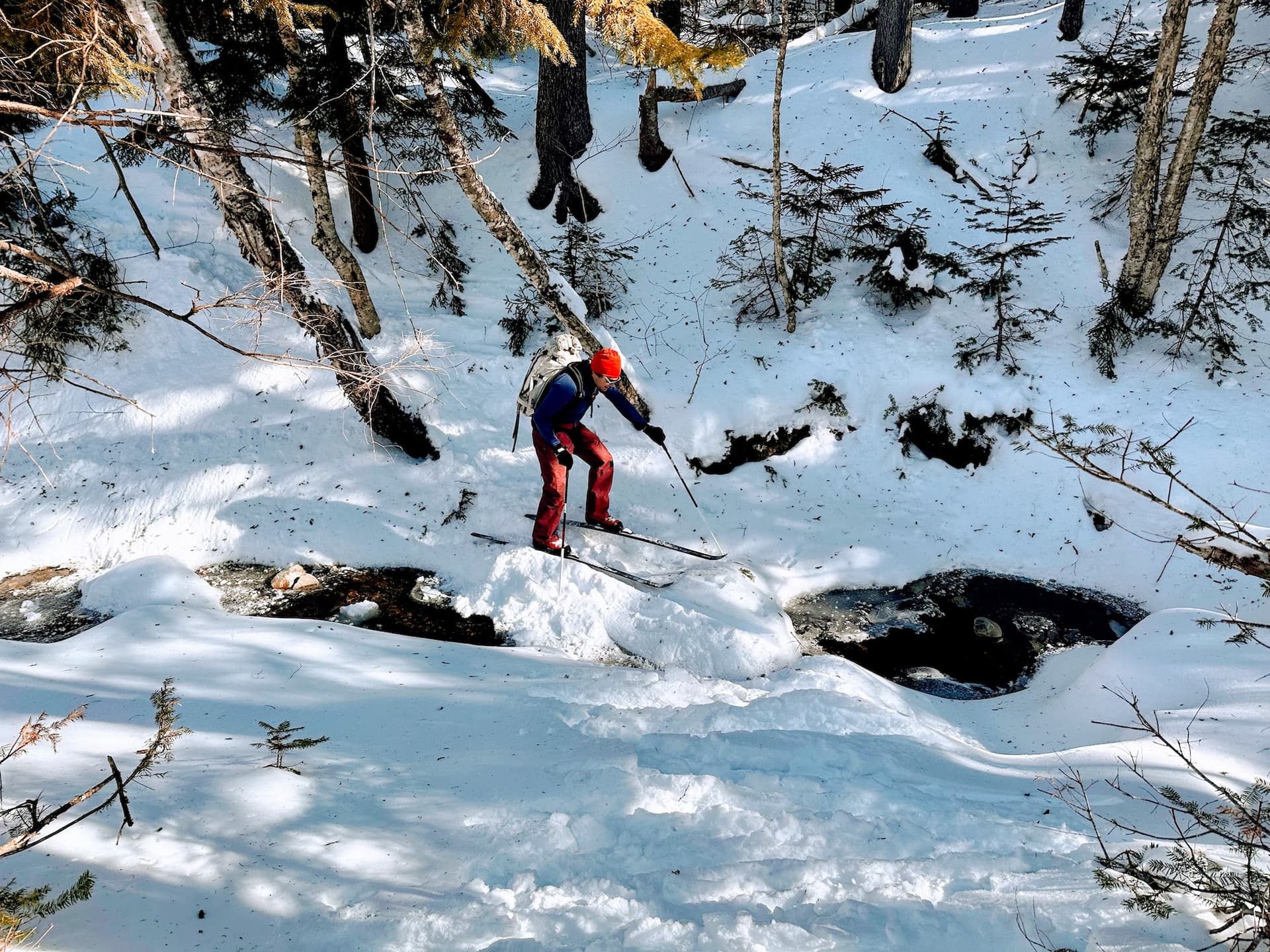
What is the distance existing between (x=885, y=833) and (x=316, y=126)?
31.9 ft

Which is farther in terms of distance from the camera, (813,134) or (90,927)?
(813,134)

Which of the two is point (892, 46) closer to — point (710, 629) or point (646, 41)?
point (646, 41)

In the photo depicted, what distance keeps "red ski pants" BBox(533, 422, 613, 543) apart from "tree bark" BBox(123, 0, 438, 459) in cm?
175

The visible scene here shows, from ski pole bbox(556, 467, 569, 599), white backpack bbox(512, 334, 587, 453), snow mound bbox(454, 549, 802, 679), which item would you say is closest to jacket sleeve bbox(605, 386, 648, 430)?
white backpack bbox(512, 334, 587, 453)

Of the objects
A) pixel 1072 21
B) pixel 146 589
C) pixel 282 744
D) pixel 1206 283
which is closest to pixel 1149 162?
pixel 1206 283

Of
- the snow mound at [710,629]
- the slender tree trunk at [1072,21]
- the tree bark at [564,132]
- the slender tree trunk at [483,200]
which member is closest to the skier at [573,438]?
the snow mound at [710,629]

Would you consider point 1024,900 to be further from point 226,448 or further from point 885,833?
point 226,448

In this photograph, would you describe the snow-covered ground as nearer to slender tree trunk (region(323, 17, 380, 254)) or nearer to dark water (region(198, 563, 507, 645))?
dark water (region(198, 563, 507, 645))

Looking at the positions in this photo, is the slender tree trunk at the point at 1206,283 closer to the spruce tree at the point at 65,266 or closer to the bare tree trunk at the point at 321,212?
the bare tree trunk at the point at 321,212

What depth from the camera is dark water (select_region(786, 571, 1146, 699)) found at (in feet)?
20.8

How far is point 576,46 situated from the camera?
11469 millimetres

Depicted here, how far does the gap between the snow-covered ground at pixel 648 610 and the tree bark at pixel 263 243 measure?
51 cm

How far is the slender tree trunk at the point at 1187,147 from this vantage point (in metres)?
7.68

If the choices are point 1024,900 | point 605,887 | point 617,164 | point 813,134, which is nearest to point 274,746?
point 605,887
